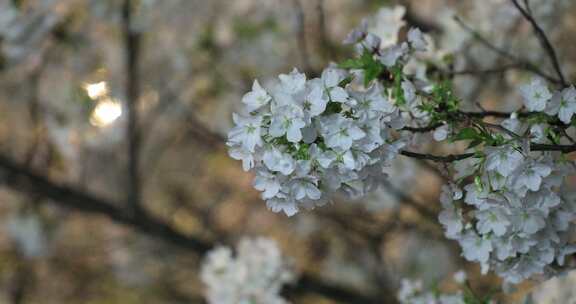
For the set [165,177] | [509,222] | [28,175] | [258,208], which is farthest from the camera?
[165,177]

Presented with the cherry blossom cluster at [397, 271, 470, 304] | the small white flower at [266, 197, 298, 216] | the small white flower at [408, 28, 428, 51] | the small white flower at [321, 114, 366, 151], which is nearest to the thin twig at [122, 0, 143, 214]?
the cherry blossom cluster at [397, 271, 470, 304]

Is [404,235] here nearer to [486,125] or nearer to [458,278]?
[458,278]

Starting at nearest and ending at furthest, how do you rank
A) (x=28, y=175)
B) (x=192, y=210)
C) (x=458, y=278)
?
(x=458, y=278) < (x=28, y=175) < (x=192, y=210)

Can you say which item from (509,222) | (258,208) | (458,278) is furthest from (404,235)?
(509,222)

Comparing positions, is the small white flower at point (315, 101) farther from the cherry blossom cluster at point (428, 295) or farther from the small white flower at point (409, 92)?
the cherry blossom cluster at point (428, 295)

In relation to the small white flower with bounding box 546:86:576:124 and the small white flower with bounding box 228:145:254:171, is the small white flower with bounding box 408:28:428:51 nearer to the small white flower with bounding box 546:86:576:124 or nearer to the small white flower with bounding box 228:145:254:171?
the small white flower with bounding box 546:86:576:124

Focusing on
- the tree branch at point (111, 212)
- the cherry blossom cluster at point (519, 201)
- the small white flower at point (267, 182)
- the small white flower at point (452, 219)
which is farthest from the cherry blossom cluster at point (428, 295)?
the tree branch at point (111, 212)

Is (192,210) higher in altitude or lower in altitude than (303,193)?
higher

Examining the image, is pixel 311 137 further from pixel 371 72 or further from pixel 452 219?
pixel 452 219
